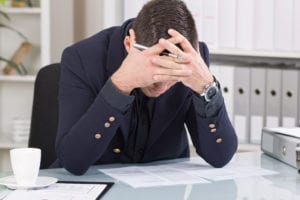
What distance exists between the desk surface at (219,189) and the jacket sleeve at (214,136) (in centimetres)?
16

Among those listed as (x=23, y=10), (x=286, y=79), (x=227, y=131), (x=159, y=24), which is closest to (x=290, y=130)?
(x=227, y=131)

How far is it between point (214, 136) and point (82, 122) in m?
0.36

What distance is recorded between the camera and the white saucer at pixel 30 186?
49.6 inches

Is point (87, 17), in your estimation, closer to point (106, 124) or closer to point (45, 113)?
point (45, 113)

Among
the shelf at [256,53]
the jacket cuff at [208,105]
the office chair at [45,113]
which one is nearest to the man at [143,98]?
the jacket cuff at [208,105]

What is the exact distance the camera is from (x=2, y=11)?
2744 mm

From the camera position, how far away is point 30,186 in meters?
1.26

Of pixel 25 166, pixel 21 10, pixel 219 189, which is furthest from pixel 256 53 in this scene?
pixel 25 166

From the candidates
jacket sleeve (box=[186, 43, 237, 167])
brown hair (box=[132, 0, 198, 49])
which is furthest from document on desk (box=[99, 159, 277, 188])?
brown hair (box=[132, 0, 198, 49])

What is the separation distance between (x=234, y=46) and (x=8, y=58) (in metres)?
1.11

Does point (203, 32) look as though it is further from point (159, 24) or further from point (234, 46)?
point (159, 24)

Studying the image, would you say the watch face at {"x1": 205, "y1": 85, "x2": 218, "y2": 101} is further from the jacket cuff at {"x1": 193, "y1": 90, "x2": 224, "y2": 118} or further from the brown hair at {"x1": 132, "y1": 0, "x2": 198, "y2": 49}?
the brown hair at {"x1": 132, "y1": 0, "x2": 198, "y2": 49}

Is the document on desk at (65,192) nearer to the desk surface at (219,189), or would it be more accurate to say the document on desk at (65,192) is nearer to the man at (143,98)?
the desk surface at (219,189)

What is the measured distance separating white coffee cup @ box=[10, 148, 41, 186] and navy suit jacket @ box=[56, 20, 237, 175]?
0.16 meters
